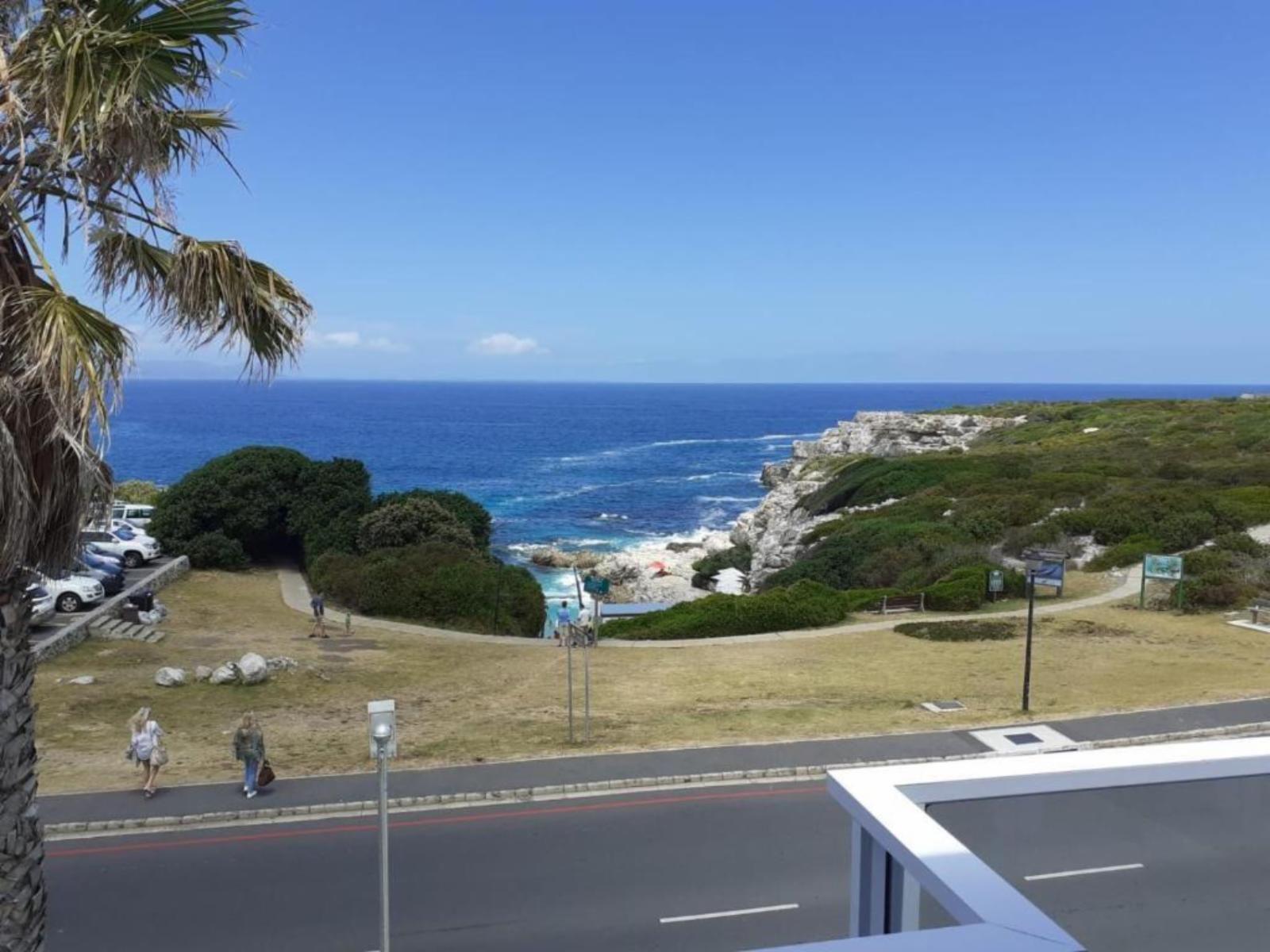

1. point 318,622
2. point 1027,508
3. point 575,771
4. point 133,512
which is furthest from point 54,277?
point 133,512

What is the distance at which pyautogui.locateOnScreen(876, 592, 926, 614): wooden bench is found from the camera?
2909 centimetres

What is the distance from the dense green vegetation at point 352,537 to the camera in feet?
101

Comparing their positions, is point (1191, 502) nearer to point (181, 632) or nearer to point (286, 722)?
point (286, 722)

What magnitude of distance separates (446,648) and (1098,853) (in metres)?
23.4

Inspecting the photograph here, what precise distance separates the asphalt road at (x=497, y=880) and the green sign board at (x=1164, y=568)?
17.0m

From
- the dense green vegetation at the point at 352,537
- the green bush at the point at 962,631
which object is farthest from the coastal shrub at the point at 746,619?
the dense green vegetation at the point at 352,537

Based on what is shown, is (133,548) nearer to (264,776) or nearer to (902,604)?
(264,776)

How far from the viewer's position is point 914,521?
41.0 metres

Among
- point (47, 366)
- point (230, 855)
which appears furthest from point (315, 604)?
point (47, 366)

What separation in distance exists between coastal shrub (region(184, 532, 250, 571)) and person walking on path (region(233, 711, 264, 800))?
24.7 metres

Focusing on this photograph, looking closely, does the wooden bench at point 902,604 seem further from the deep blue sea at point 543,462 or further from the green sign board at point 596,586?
the deep blue sea at point 543,462

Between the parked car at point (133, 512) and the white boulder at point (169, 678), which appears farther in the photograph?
the parked car at point (133, 512)

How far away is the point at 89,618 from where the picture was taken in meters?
24.2

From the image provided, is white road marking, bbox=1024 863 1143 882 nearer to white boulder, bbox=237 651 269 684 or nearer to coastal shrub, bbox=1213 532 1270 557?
white boulder, bbox=237 651 269 684
